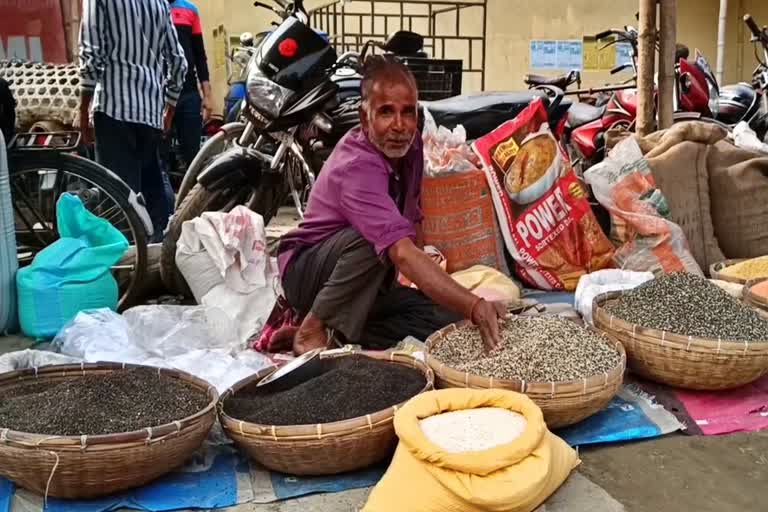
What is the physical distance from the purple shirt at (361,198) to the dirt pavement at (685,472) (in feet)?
2.78

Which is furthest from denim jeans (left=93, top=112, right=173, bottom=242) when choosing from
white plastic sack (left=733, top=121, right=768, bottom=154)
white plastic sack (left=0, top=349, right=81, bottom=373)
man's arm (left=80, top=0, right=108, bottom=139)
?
white plastic sack (left=733, top=121, right=768, bottom=154)

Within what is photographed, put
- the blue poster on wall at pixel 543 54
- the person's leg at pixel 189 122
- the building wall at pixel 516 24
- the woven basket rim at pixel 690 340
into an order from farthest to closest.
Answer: the blue poster on wall at pixel 543 54, the building wall at pixel 516 24, the person's leg at pixel 189 122, the woven basket rim at pixel 690 340

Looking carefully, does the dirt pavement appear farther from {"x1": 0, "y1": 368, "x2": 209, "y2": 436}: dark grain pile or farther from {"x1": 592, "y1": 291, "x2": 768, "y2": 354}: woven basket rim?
{"x1": 0, "y1": 368, "x2": 209, "y2": 436}: dark grain pile

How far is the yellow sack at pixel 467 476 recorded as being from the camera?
59.9 inches

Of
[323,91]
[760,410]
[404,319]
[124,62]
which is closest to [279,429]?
[404,319]

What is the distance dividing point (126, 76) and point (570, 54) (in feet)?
27.5

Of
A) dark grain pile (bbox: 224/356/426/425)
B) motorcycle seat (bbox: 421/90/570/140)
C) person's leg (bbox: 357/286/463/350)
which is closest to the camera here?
dark grain pile (bbox: 224/356/426/425)

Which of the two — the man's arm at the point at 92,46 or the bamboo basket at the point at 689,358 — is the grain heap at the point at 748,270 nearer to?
the bamboo basket at the point at 689,358

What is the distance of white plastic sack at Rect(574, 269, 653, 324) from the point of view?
2764mm

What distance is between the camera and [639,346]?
87.2 inches

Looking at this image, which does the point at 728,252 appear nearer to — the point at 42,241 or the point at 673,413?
the point at 673,413

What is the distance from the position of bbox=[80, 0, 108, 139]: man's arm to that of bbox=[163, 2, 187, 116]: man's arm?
38 cm

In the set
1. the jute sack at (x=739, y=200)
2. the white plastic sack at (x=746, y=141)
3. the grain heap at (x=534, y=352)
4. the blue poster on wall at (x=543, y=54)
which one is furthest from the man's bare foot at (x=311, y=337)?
the blue poster on wall at (x=543, y=54)

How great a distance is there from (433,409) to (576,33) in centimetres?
981
